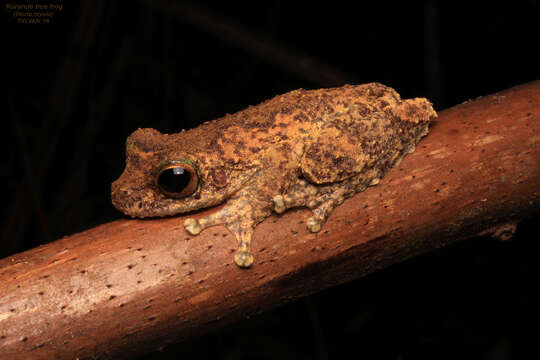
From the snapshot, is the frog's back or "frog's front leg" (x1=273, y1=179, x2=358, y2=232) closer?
"frog's front leg" (x1=273, y1=179, x2=358, y2=232)

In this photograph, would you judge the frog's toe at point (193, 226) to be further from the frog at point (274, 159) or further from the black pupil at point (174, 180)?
the black pupil at point (174, 180)

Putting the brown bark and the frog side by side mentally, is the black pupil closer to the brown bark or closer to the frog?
the frog

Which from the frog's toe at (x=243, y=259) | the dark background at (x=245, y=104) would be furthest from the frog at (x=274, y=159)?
the dark background at (x=245, y=104)

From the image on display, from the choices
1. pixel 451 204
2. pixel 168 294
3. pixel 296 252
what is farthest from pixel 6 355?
pixel 451 204

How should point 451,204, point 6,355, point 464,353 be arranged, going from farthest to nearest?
1. point 464,353
2. point 451,204
3. point 6,355

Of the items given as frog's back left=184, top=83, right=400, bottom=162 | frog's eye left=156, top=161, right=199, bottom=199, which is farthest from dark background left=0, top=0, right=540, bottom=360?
frog's eye left=156, top=161, right=199, bottom=199

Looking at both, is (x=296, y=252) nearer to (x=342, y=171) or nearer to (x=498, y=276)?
(x=342, y=171)

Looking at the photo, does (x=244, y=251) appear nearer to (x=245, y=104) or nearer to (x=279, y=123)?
(x=279, y=123)
